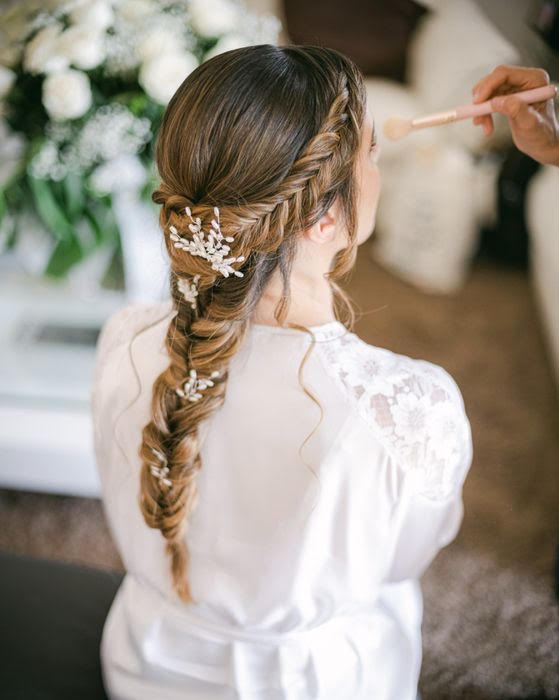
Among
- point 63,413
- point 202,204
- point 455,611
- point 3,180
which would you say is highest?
Result: point 202,204

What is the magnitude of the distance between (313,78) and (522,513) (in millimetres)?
1384

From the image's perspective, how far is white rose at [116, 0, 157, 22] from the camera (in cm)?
132

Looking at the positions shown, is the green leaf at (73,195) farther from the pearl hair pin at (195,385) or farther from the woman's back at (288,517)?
the pearl hair pin at (195,385)

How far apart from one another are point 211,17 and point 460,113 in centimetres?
82

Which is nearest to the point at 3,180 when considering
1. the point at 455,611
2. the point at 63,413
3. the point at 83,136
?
the point at 83,136

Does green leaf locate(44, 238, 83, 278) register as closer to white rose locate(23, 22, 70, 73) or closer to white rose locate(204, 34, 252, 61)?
white rose locate(23, 22, 70, 73)

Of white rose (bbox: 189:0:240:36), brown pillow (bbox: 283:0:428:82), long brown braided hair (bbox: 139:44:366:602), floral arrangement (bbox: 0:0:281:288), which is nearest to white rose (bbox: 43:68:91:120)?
floral arrangement (bbox: 0:0:281:288)

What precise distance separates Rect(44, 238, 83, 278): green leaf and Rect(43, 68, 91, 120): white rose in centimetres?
30

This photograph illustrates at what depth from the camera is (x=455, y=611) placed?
1449mm

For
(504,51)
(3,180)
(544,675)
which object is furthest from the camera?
(3,180)

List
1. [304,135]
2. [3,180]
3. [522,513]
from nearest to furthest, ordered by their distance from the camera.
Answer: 1. [304,135]
2. [3,180]
3. [522,513]

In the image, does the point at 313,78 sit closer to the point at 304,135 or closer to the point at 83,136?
the point at 304,135

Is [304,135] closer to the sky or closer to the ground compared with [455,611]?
closer to the sky

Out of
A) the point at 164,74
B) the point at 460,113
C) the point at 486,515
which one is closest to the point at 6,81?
the point at 164,74
